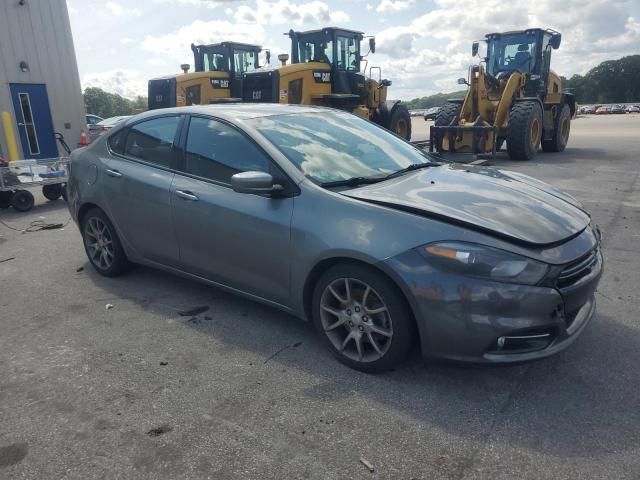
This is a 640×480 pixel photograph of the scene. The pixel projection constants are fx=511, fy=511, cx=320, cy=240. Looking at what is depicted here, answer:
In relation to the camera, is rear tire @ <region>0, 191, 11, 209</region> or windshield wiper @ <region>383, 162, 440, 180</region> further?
rear tire @ <region>0, 191, 11, 209</region>

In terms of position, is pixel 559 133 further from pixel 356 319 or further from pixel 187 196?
pixel 356 319

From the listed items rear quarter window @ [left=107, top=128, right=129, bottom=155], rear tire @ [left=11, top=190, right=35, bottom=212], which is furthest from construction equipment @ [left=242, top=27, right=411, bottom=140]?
rear quarter window @ [left=107, top=128, right=129, bottom=155]

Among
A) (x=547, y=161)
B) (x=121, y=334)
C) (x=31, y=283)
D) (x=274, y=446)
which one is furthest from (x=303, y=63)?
(x=274, y=446)

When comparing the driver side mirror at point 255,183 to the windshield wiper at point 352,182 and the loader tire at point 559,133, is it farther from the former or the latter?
the loader tire at point 559,133

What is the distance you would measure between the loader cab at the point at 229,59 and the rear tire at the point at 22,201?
26.6 feet

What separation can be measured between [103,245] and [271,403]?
2726 millimetres

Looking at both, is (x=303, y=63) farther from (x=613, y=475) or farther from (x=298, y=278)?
(x=613, y=475)

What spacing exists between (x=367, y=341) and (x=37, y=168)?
7557 mm

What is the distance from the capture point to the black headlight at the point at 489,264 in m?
2.61

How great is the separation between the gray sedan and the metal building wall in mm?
10152

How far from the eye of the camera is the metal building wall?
12.2 m

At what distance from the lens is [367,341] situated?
3.07 meters

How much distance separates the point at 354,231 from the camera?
9.59 feet

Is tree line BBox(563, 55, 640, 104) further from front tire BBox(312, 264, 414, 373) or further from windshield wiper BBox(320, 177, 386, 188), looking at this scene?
front tire BBox(312, 264, 414, 373)
